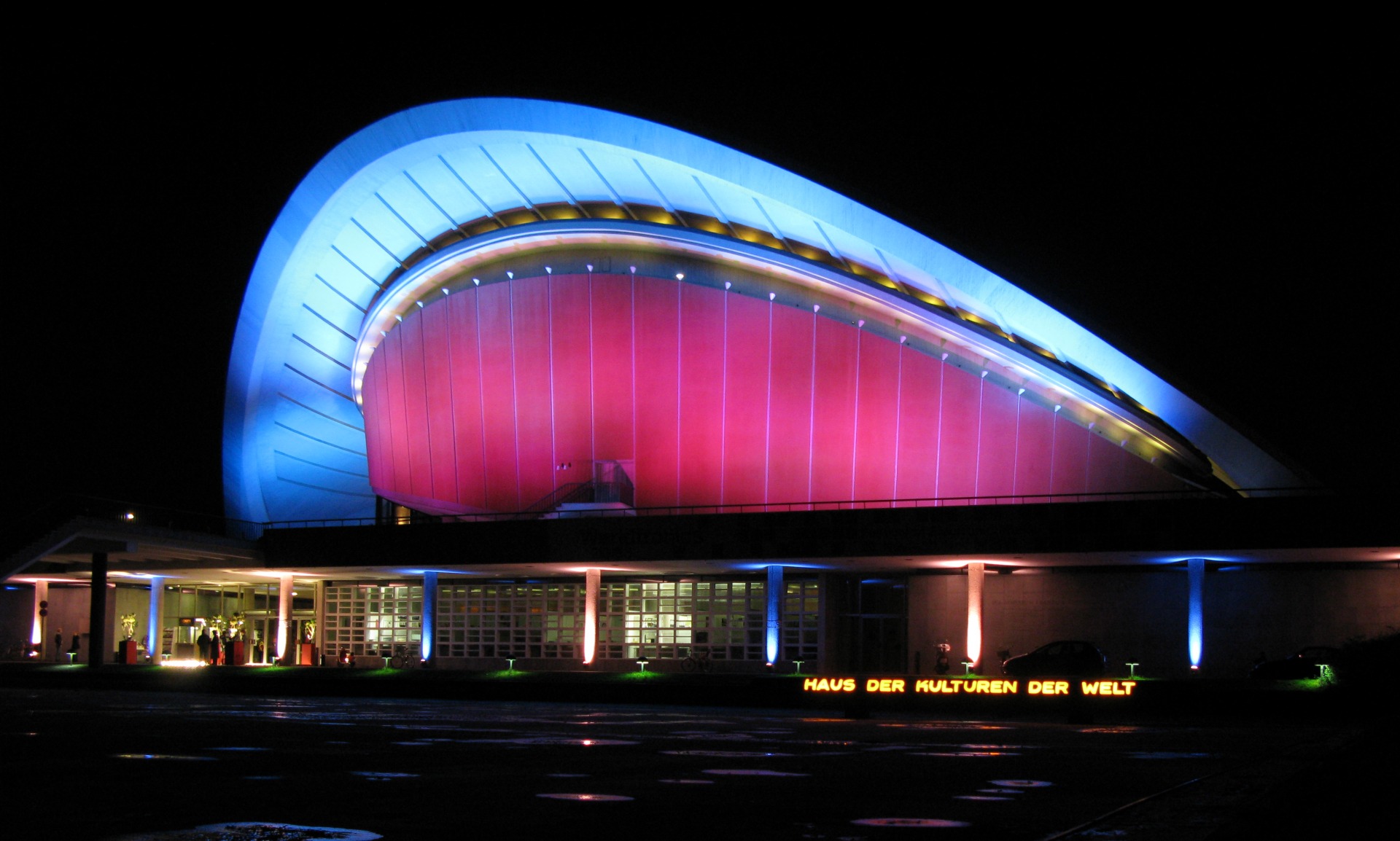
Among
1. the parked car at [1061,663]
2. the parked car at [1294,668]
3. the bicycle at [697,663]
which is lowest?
the bicycle at [697,663]

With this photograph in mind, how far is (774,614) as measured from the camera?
3512 cm

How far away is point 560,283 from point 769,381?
8.24 metres

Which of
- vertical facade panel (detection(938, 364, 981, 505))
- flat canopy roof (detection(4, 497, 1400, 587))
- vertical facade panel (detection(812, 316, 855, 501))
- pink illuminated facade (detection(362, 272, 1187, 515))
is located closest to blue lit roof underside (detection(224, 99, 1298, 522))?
vertical facade panel (detection(938, 364, 981, 505))

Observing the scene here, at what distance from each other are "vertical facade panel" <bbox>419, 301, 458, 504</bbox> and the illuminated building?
12 centimetres

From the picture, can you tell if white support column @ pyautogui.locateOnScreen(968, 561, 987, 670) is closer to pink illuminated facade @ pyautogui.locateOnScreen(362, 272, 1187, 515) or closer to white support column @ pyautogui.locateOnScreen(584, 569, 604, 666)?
pink illuminated facade @ pyautogui.locateOnScreen(362, 272, 1187, 515)

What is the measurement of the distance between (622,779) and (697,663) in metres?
28.3

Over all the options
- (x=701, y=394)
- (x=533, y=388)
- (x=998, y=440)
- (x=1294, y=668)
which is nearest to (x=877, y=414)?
(x=998, y=440)

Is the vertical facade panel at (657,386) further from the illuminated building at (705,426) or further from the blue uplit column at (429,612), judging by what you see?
the blue uplit column at (429,612)

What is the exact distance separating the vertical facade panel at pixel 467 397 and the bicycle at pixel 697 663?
35.1 ft

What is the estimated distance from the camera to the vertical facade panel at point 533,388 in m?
42.2

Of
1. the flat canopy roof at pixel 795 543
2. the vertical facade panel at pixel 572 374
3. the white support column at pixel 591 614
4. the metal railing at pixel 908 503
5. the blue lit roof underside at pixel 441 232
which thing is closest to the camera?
the flat canopy roof at pixel 795 543

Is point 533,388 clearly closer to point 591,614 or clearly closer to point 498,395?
point 498,395

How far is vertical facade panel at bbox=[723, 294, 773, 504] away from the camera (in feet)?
128

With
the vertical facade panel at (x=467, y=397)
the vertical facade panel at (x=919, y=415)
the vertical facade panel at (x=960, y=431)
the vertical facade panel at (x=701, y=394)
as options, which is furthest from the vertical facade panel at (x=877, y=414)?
the vertical facade panel at (x=467, y=397)
